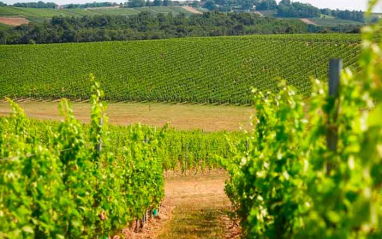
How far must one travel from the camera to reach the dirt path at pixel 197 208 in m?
11.0

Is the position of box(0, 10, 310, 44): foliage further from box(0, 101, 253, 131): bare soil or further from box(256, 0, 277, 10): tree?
box(256, 0, 277, 10): tree

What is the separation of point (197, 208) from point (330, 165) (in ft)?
33.9

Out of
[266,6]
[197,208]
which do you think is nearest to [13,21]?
[266,6]

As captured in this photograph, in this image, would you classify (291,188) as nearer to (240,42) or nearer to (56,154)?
(56,154)

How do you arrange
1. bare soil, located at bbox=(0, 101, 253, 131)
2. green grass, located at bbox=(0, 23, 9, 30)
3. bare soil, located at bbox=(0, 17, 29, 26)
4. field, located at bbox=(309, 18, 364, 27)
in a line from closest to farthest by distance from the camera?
bare soil, located at bbox=(0, 101, 253, 131)
green grass, located at bbox=(0, 23, 9, 30)
bare soil, located at bbox=(0, 17, 29, 26)
field, located at bbox=(309, 18, 364, 27)

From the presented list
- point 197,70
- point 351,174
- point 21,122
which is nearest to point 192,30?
point 197,70

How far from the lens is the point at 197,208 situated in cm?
1376

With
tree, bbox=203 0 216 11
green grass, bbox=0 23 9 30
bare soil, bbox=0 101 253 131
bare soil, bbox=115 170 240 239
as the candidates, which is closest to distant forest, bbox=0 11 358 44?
green grass, bbox=0 23 9 30

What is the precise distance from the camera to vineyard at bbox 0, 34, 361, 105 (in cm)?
5053

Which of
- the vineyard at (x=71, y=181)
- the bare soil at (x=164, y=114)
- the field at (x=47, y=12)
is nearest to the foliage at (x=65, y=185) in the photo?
the vineyard at (x=71, y=181)

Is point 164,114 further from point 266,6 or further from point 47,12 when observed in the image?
point 266,6

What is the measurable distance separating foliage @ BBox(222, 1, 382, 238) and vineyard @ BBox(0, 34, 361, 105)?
40673 mm

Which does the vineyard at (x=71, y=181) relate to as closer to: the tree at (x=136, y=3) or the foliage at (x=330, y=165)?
the foliage at (x=330, y=165)

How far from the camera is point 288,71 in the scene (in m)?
53.1
